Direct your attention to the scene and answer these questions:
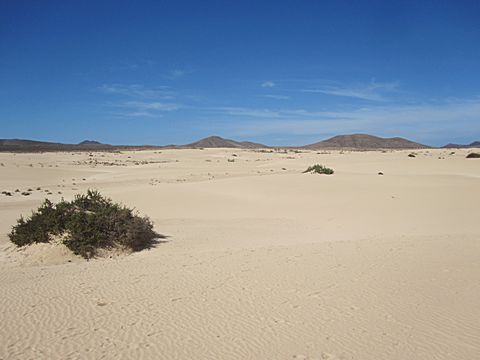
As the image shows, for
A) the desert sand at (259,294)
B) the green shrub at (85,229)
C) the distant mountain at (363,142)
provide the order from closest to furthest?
1. the desert sand at (259,294)
2. the green shrub at (85,229)
3. the distant mountain at (363,142)

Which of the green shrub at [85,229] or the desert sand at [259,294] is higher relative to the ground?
the green shrub at [85,229]

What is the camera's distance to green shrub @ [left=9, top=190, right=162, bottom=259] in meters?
8.45

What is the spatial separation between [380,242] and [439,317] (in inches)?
181

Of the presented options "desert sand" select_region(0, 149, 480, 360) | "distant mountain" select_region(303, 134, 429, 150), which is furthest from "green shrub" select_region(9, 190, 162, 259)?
"distant mountain" select_region(303, 134, 429, 150)

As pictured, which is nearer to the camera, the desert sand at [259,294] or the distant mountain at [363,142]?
the desert sand at [259,294]

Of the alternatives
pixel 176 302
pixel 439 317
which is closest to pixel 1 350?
pixel 176 302

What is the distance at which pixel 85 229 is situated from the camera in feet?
28.0

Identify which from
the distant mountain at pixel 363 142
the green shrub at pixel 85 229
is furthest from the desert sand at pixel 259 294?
the distant mountain at pixel 363 142

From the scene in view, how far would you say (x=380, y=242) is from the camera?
938 cm

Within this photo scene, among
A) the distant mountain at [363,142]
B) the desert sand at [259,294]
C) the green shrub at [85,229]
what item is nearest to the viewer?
the desert sand at [259,294]

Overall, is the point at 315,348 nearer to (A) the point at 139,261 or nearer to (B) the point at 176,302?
(B) the point at 176,302

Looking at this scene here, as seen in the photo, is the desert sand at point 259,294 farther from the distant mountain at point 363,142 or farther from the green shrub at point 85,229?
the distant mountain at point 363,142

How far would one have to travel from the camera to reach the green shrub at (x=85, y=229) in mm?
8453

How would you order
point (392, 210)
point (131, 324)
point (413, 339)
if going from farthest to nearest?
point (392, 210)
point (131, 324)
point (413, 339)
